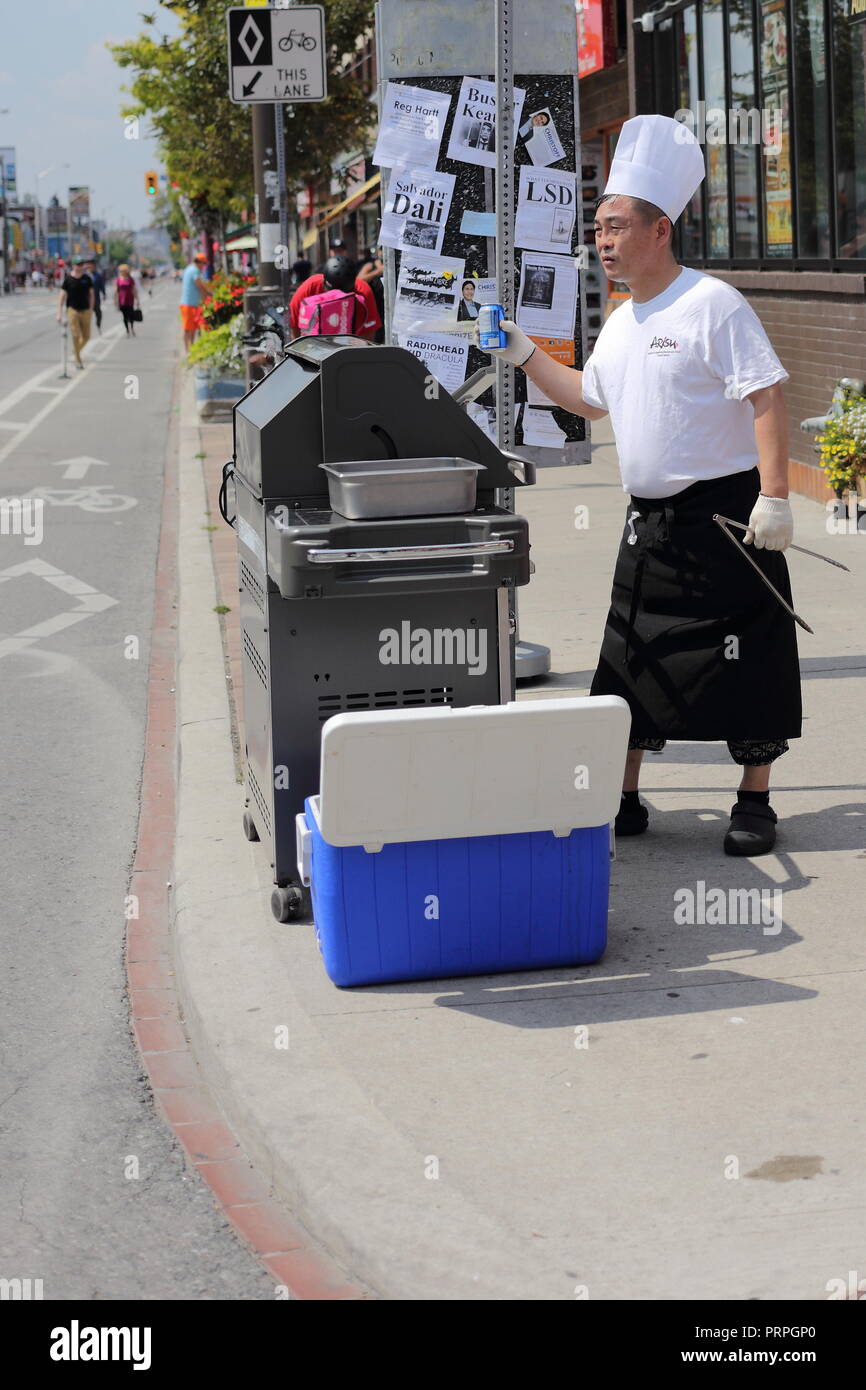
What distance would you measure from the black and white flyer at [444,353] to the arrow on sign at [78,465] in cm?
1000

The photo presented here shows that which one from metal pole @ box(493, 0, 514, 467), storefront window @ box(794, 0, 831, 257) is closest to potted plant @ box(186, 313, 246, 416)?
storefront window @ box(794, 0, 831, 257)

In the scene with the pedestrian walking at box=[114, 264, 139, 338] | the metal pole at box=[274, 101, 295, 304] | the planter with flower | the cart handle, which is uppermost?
the pedestrian walking at box=[114, 264, 139, 338]

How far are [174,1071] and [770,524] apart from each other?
223 centimetres

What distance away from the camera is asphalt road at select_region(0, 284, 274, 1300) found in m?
3.38

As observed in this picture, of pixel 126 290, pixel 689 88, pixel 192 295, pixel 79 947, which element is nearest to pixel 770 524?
pixel 79 947

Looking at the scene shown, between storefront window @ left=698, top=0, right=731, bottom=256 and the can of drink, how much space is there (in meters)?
10.4

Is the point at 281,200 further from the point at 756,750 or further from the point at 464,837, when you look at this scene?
the point at 464,837

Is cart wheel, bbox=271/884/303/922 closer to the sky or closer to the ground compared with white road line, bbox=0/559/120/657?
closer to the ground

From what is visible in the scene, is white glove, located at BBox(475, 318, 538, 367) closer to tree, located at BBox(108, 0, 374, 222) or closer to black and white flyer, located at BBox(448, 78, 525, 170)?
black and white flyer, located at BBox(448, 78, 525, 170)

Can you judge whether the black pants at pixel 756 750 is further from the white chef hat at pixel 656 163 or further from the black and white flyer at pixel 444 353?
the black and white flyer at pixel 444 353

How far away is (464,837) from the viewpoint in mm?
4230

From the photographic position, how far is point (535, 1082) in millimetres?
3766

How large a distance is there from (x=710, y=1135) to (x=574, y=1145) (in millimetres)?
285
